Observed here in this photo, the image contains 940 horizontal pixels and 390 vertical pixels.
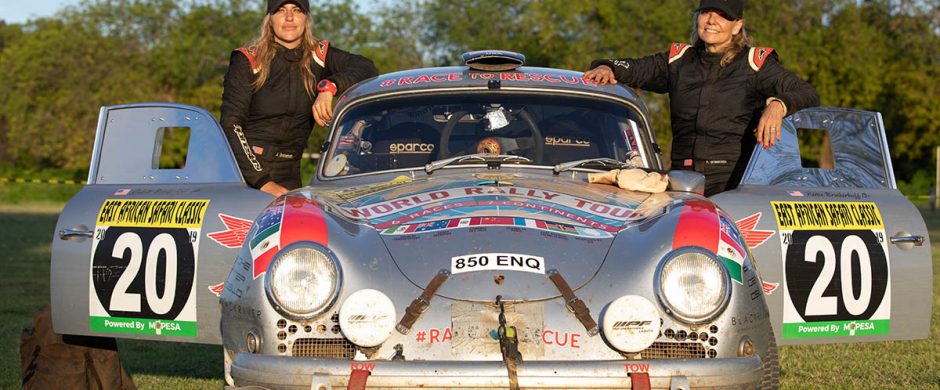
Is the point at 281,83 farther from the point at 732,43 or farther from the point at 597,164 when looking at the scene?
the point at 732,43

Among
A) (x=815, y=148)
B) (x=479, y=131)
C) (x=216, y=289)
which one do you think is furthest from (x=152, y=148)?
(x=815, y=148)

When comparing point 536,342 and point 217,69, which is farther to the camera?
point 217,69

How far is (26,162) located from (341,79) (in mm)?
64618

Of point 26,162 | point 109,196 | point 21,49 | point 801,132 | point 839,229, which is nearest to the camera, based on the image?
point 839,229

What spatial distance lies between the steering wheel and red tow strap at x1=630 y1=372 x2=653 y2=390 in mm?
2106

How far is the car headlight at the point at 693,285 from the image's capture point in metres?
3.90

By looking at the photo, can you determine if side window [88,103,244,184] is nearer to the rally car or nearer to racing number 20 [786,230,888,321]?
the rally car

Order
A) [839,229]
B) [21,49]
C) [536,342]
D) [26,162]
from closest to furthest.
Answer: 1. [536,342]
2. [839,229]
3. [21,49]
4. [26,162]

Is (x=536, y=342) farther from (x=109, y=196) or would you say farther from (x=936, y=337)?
(x=936, y=337)

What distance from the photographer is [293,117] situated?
6.94 metres

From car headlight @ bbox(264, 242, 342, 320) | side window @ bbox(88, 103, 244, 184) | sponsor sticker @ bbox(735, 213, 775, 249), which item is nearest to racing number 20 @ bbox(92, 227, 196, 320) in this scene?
side window @ bbox(88, 103, 244, 184)

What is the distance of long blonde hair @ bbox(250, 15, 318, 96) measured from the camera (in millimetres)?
6820

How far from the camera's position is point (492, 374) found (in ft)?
12.0

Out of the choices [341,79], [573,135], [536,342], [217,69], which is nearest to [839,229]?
[573,135]
